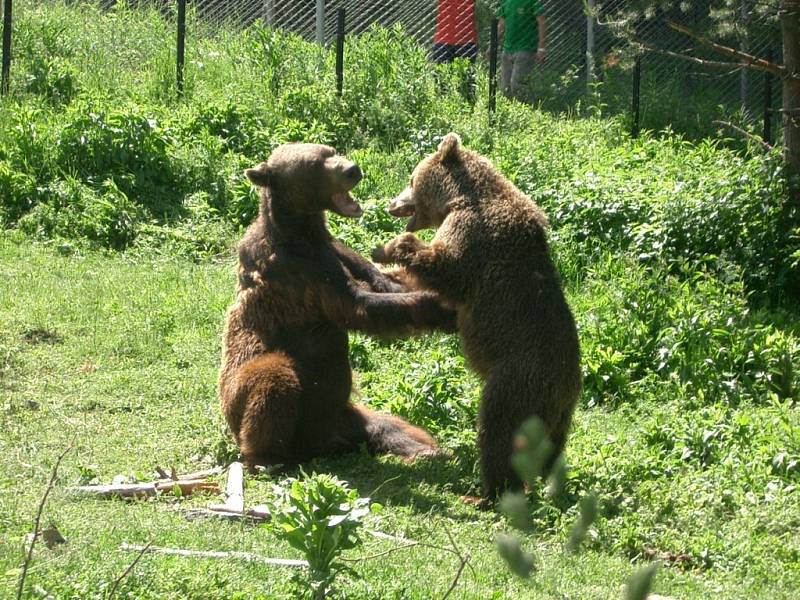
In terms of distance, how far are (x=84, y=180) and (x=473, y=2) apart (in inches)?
316

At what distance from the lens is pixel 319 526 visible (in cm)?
483

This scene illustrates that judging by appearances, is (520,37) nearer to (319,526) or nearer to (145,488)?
(145,488)

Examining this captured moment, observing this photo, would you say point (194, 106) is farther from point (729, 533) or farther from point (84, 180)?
point (729, 533)

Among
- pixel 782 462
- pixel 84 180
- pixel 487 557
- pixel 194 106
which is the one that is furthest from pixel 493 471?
pixel 194 106

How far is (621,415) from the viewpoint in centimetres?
867

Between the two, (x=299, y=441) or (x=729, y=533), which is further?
(x=299, y=441)

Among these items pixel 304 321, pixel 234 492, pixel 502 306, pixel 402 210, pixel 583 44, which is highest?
pixel 583 44

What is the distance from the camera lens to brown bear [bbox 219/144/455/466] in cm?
744

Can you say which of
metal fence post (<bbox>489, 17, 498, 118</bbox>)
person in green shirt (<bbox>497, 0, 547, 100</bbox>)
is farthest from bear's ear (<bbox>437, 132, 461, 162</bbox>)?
person in green shirt (<bbox>497, 0, 547, 100</bbox>)

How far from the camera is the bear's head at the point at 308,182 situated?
7.85 meters

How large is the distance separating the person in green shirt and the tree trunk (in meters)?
6.96

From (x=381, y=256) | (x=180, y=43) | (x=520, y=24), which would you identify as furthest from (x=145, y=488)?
(x=520, y=24)

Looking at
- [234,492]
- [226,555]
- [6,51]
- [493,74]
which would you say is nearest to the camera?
[226,555]

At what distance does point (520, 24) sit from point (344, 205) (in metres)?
11.0
